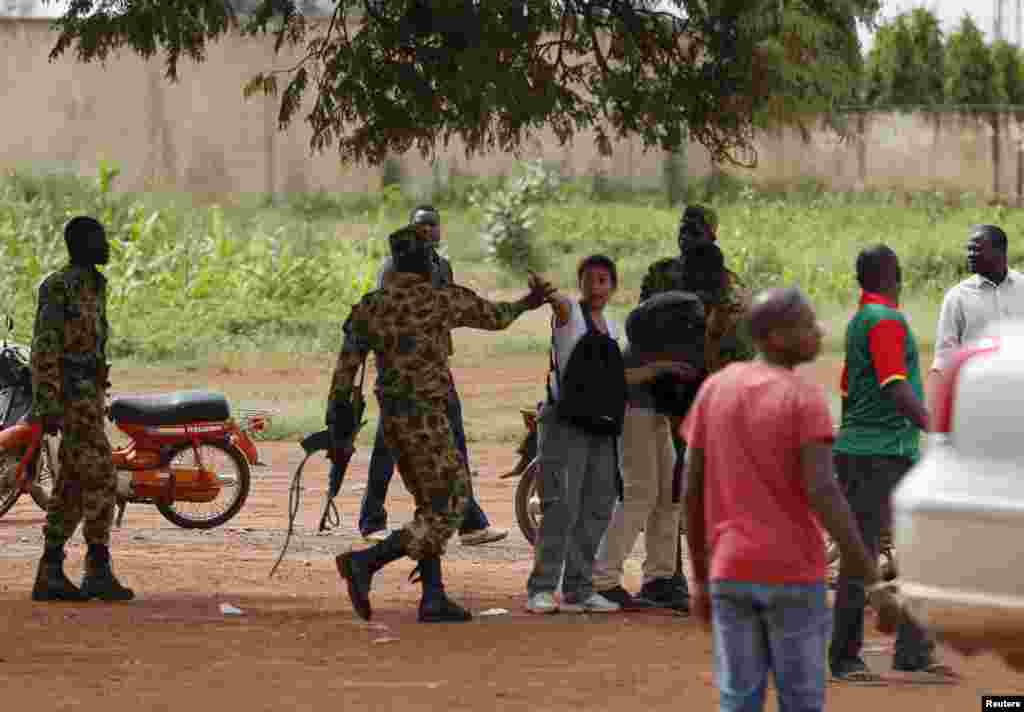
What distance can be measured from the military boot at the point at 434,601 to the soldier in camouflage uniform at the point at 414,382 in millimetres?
100

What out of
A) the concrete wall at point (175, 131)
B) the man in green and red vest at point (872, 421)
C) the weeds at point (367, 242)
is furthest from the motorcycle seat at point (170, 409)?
the concrete wall at point (175, 131)

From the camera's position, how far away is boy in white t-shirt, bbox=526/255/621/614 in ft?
33.1

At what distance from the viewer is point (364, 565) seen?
9.86 m

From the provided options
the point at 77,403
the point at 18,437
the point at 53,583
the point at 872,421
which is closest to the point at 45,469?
the point at 18,437

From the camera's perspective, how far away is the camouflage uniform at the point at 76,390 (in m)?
10.3

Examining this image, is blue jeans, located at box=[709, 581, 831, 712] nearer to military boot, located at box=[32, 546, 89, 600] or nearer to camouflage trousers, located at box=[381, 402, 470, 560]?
camouflage trousers, located at box=[381, 402, 470, 560]

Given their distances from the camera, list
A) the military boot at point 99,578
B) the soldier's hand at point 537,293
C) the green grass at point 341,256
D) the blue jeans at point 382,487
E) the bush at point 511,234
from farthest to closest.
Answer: the bush at point 511,234 < the green grass at point 341,256 < the blue jeans at point 382,487 < the military boot at point 99,578 < the soldier's hand at point 537,293

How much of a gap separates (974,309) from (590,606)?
2394 mm

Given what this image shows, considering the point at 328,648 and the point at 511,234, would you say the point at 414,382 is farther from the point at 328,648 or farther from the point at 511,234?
the point at 511,234

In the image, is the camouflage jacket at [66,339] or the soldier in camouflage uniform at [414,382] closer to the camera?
the soldier in camouflage uniform at [414,382]

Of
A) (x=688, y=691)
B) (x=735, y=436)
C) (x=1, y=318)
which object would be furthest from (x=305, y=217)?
(x=735, y=436)

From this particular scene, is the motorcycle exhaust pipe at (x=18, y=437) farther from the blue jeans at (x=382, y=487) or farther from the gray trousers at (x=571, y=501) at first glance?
the gray trousers at (x=571, y=501)

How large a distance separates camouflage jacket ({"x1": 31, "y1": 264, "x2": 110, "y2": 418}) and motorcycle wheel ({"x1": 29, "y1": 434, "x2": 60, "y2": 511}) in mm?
3092

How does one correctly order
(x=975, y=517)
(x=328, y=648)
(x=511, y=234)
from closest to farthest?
(x=975, y=517) → (x=328, y=648) → (x=511, y=234)
